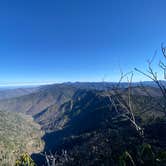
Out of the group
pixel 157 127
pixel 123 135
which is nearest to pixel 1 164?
pixel 123 135

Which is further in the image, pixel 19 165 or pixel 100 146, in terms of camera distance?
→ pixel 100 146

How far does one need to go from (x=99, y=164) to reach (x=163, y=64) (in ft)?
388

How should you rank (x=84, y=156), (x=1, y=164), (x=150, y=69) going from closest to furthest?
(x=150, y=69) < (x=84, y=156) < (x=1, y=164)

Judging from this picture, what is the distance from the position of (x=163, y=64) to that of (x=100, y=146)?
148 metres

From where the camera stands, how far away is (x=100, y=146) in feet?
501

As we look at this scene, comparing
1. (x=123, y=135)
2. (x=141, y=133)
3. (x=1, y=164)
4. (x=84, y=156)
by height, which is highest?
(x=141, y=133)

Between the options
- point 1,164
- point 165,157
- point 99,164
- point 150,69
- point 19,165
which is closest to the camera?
point 150,69

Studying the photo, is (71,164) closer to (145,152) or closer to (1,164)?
(1,164)

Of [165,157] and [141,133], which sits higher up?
[141,133]

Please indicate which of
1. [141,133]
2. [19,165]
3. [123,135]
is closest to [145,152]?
[141,133]

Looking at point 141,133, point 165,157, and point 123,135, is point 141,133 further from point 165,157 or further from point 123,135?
point 123,135

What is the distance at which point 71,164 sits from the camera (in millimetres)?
128000

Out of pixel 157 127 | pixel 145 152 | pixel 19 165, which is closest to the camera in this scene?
pixel 145 152

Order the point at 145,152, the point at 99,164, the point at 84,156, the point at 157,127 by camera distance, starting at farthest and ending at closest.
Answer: the point at 157,127, the point at 84,156, the point at 99,164, the point at 145,152
